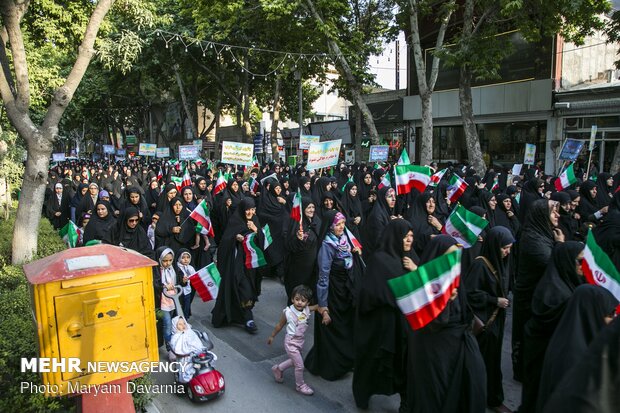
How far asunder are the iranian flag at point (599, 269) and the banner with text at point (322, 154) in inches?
305

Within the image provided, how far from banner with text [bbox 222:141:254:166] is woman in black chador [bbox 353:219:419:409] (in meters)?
8.40

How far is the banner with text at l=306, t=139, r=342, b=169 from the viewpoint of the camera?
35.2ft

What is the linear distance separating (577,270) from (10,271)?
5.53 m

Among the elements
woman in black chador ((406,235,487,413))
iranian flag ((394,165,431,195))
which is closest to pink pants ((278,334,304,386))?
woman in black chador ((406,235,487,413))

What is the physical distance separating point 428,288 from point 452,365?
0.58 m

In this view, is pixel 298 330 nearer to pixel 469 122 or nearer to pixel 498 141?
pixel 469 122

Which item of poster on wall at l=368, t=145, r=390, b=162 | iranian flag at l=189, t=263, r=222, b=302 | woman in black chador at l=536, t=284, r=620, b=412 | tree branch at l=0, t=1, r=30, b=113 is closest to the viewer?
woman in black chador at l=536, t=284, r=620, b=412

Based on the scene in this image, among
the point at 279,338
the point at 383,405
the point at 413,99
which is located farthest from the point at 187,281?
the point at 413,99

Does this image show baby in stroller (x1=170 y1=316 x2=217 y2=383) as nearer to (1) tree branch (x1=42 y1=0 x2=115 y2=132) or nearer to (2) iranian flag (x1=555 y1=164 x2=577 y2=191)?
(1) tree branch (x1=42 y1=0 x2=115 y2=132)

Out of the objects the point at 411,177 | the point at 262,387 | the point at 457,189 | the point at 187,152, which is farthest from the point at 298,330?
the point at 187,152

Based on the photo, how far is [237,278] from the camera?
241 inches

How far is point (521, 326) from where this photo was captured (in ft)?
14.8

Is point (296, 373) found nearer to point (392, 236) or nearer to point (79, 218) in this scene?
point (392, 236)

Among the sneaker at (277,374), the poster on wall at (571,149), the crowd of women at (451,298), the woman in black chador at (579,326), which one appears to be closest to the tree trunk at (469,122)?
the poster on wall at (571,149)
